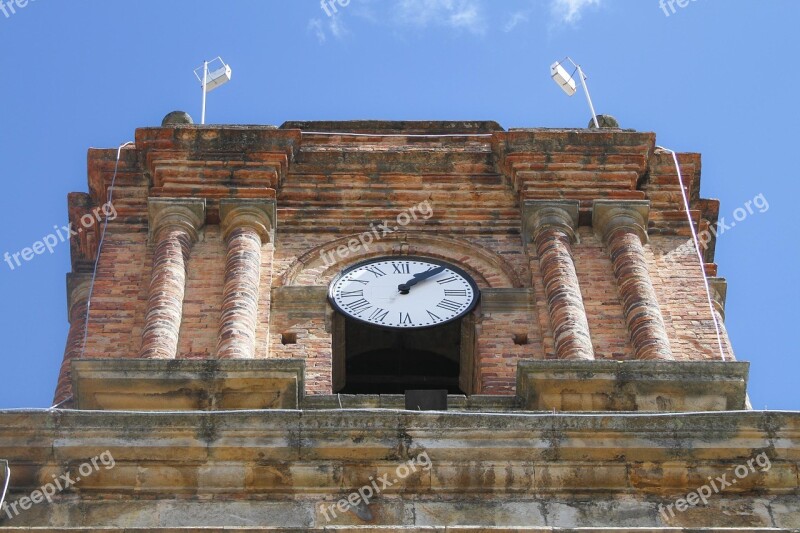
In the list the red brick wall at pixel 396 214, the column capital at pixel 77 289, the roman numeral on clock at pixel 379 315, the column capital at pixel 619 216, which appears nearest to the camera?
the red brick wall at pixel 396 214

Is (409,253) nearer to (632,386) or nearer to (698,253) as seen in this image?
(698,253)

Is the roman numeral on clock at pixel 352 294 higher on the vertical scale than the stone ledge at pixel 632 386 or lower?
higher

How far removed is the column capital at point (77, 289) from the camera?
21.5 meters

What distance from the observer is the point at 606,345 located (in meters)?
19.0

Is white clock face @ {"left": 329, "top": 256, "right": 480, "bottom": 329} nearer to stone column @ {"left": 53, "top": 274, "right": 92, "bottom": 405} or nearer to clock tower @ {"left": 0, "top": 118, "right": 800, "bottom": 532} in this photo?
clock tower @ {"left": 0, "top": 118, "right": 800, "bottom": 532}

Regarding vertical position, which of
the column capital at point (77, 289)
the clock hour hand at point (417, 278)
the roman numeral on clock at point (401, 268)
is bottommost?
the clock hour hand at point (417, 278)

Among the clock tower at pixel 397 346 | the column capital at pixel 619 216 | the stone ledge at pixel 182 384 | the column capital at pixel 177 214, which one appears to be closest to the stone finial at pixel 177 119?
the clock tower at pixel 397 346

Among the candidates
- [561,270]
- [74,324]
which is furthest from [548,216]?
[74,324]

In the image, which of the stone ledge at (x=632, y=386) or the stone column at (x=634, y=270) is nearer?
the stone ledge at (x=632, y=386)

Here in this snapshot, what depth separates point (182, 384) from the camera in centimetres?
1669

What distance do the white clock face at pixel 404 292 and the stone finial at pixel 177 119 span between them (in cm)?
333

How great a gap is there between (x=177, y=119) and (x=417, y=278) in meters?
4.15

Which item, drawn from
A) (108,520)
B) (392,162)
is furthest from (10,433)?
(392,162)

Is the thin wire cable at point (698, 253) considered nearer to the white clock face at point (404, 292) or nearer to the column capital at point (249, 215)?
the white clock face at point (404, 292)
